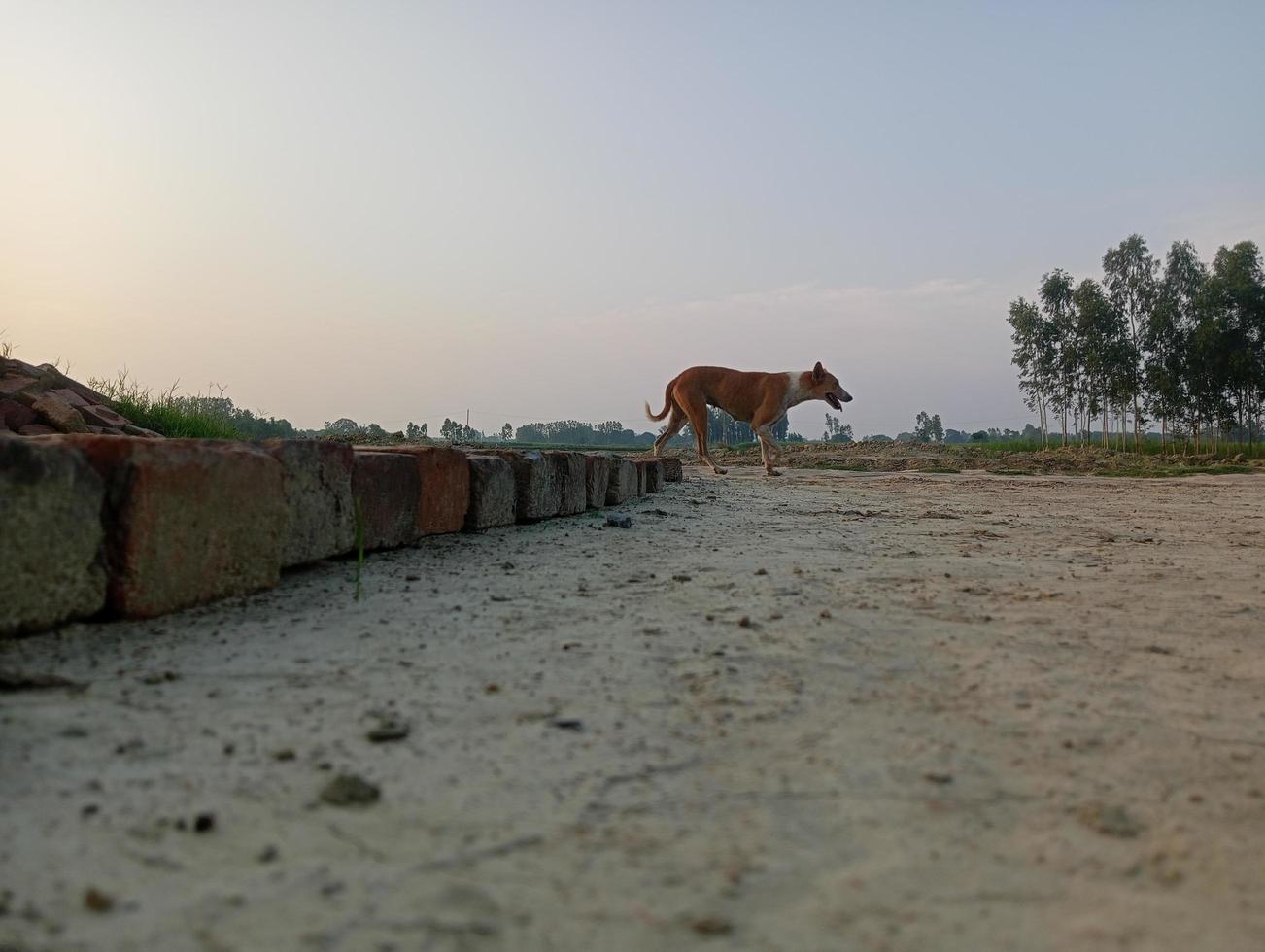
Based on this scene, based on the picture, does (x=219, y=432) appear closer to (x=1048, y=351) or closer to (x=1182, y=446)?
(x=1182, y=446)

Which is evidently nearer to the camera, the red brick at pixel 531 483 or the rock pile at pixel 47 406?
the red brick at pixel 531 483

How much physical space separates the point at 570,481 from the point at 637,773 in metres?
4.01

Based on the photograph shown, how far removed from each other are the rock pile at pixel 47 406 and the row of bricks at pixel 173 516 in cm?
241

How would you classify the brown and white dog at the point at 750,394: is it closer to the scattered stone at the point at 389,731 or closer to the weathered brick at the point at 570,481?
the weathered brick at the point at 570,481

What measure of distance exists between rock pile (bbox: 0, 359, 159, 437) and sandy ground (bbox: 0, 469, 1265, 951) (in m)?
3.32

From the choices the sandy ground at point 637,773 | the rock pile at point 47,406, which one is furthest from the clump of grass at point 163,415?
the sandy ground at point 637,773

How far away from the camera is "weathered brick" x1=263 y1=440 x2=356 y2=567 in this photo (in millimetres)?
3004

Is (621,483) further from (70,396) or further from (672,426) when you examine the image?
(672,426)

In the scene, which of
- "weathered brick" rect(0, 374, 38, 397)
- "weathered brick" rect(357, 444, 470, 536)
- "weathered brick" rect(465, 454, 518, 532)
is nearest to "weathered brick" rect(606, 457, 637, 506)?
"weathered brick" rect(465, 454, 518, 532)

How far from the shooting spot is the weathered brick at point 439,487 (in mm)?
3935

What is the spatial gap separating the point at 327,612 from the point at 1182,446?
110 feet

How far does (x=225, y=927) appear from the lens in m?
1.08

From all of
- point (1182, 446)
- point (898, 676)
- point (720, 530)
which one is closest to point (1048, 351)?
point (1182, 446)

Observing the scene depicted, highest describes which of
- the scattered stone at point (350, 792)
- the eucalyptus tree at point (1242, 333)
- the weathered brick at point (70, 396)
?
the eucalyptus tree at point (1242, 333)
